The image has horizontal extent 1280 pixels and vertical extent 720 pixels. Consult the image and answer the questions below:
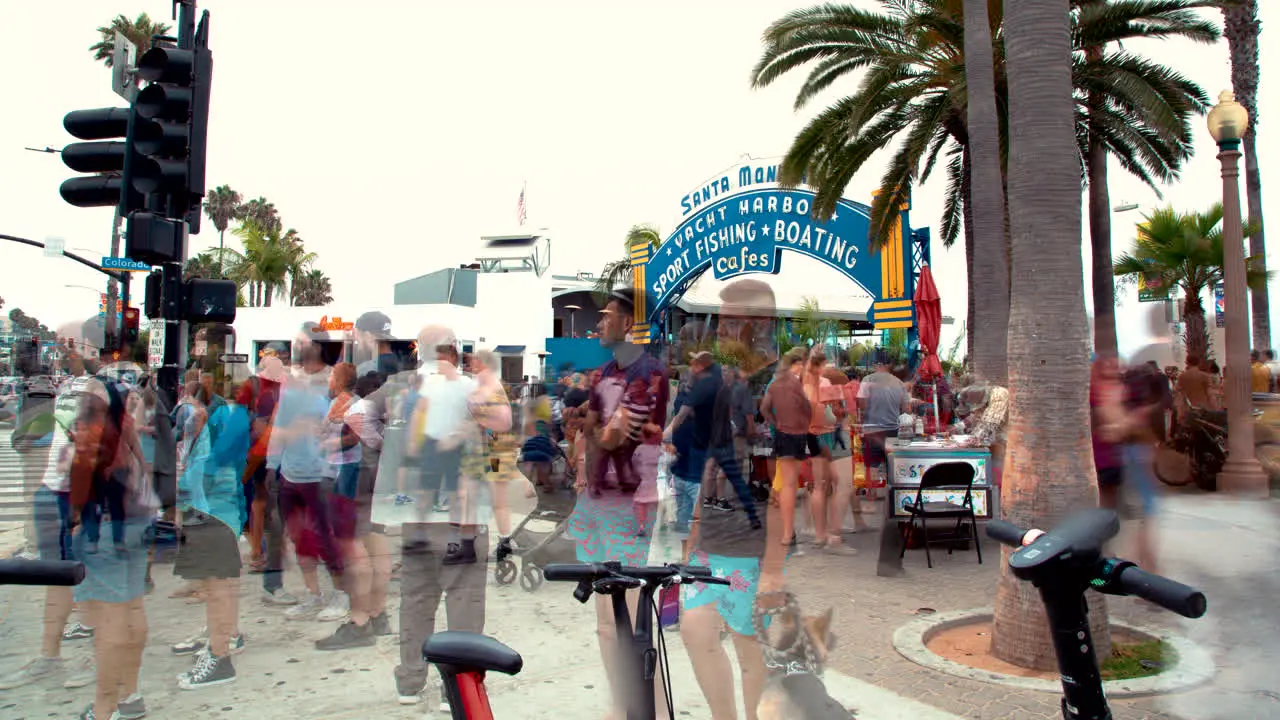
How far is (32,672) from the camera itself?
472 cm

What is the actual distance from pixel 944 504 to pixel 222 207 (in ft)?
226

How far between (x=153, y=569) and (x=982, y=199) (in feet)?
32.9

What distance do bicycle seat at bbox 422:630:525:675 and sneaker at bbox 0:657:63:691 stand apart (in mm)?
3733

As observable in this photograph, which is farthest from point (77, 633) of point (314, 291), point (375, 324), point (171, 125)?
point (314, 291)

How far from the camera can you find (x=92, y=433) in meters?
3.89

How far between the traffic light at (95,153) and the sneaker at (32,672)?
3274 mm

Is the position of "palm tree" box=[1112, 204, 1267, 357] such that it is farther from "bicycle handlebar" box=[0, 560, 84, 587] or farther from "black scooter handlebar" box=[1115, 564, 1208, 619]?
"bicycle handlebar" box=[0, 560, 84, 587]

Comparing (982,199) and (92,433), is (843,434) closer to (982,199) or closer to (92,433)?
(982,199)

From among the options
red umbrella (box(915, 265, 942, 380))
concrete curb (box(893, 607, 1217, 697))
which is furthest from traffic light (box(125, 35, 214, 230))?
red umbrella (box(915, 265, 942, 380))

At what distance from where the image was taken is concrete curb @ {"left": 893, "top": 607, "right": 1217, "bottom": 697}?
4.35 metres

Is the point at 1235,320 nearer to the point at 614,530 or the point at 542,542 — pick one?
the point at 542,542

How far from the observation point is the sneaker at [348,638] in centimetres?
520

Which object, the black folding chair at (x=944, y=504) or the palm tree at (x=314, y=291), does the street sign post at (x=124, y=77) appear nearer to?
the black folding chair at (x=944, y=504)

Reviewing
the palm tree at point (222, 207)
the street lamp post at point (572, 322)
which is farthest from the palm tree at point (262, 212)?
the street lamp post at point (572, 322)
